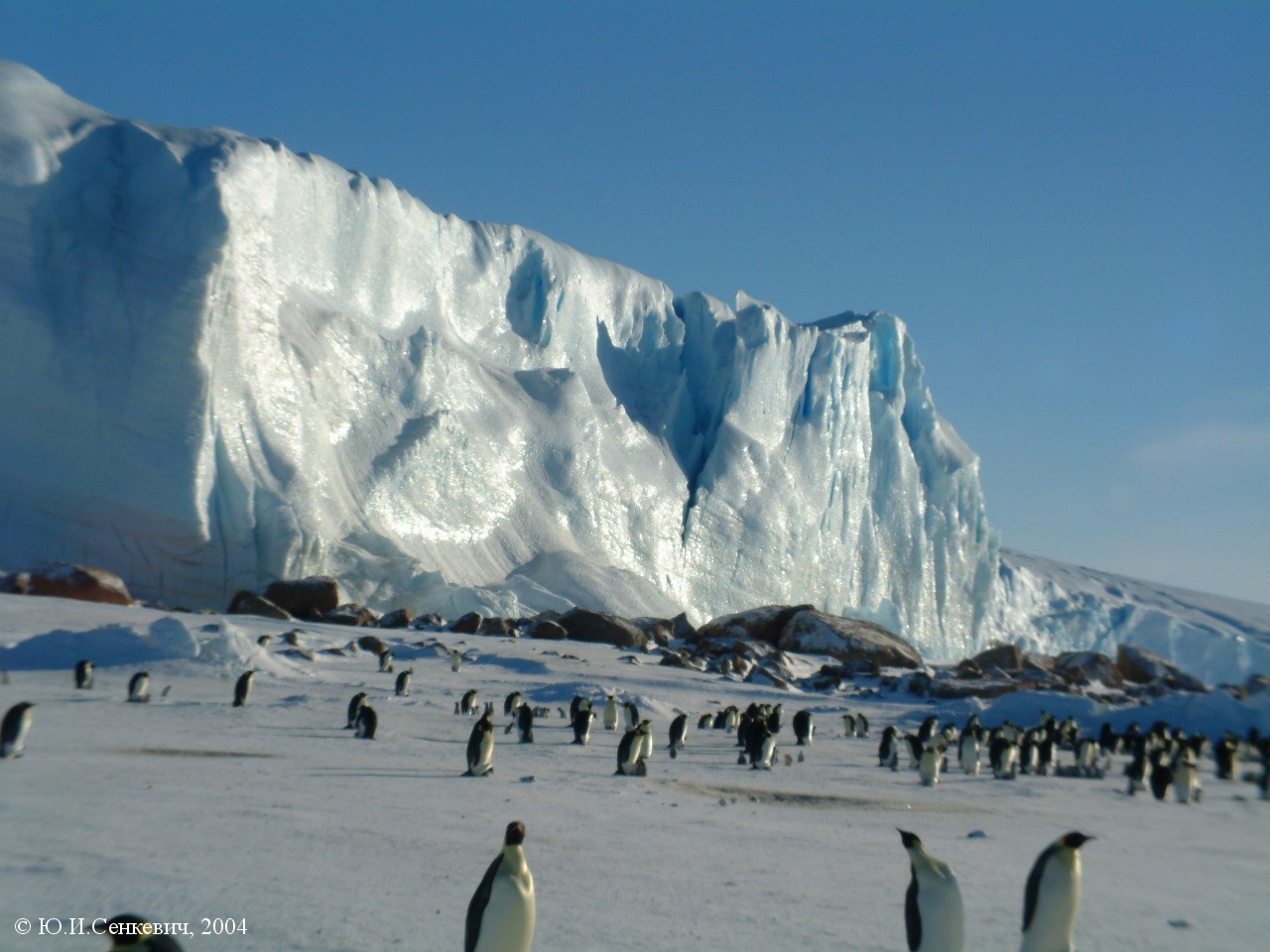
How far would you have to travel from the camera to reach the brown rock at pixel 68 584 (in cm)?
1609

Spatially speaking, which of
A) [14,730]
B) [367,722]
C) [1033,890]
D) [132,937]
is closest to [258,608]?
[367,722]

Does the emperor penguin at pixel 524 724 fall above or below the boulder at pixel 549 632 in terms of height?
below

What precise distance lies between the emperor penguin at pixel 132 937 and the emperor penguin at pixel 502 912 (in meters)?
1.07

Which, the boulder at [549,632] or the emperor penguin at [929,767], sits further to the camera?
the boulder at [549,632]

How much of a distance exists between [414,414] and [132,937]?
25.4 metres

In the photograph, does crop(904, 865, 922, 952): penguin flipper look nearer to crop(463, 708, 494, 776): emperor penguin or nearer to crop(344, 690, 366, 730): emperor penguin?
crop(463, 708, 494, 776): emperor penguin

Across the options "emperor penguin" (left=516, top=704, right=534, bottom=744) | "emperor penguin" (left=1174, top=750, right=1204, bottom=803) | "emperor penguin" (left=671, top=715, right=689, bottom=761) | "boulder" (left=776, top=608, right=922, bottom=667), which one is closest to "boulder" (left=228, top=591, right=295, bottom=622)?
"emperor penguin" (left=516, top=704, right=534, bottom=744)

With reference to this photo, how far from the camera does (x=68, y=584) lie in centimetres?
1650

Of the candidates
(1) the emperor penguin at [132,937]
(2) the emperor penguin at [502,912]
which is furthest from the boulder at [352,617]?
(1) the emperor penguin at [132,937]

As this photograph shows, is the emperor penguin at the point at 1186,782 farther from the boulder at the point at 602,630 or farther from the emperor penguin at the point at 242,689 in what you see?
the boulder at the point at 602,630

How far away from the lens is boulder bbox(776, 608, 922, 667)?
2550 cm

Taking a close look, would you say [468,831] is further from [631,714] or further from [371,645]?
[371,645]

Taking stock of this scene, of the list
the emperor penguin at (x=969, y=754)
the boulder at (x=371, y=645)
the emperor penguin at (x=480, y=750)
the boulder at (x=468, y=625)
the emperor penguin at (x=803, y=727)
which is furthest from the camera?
the boulder at (x=468, y=625)

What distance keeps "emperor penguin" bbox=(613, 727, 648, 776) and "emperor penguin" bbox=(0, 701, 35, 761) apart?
3.83 m
